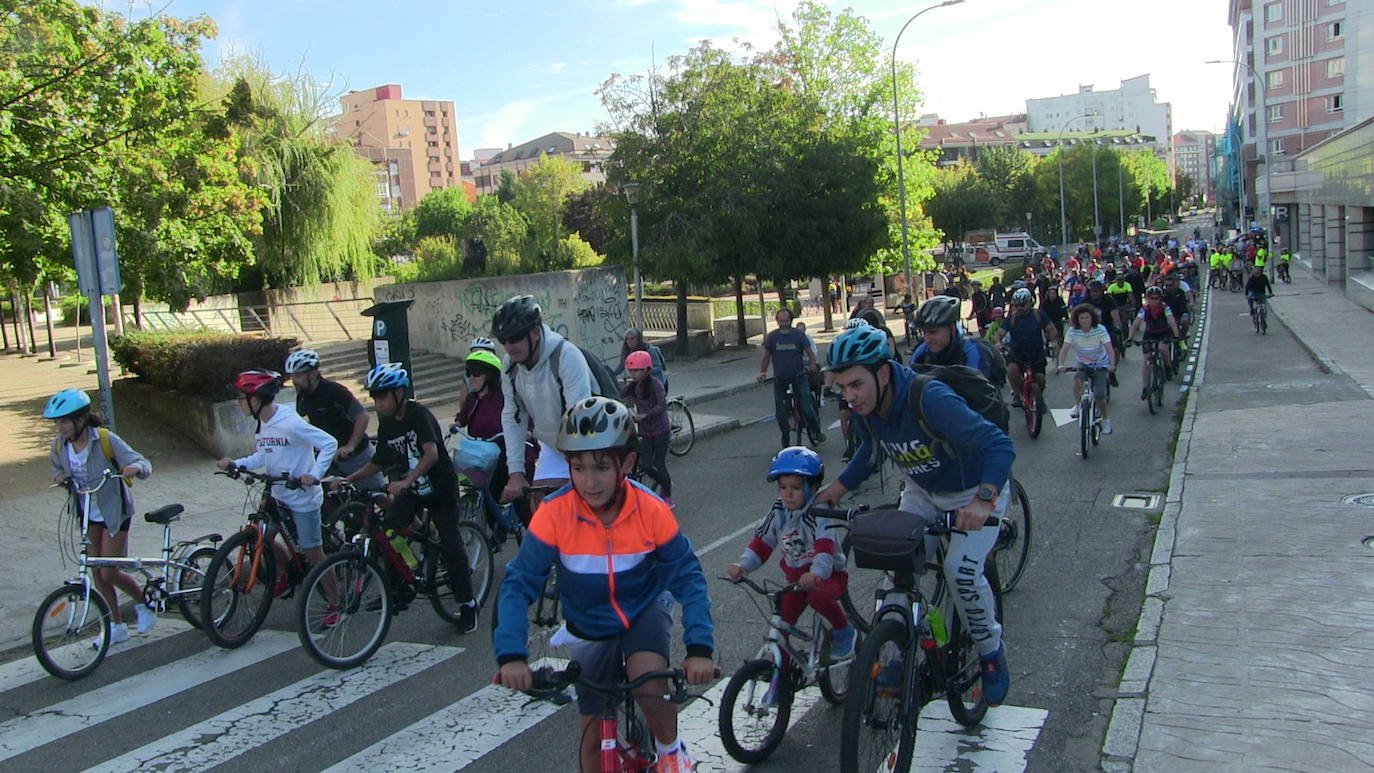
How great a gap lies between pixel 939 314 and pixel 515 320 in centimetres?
302

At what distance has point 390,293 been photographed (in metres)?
24.3

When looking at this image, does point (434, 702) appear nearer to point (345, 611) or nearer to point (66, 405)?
point (345, 611)

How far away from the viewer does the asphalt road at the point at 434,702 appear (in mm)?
4824

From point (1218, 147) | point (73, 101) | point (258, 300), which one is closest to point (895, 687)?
point (73, 101)

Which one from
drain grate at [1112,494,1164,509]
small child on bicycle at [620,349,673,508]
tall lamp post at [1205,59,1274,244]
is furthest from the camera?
tall lamp post at [1205,59,1274,244]

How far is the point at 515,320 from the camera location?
5.46 meters

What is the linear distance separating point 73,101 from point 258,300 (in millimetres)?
17576

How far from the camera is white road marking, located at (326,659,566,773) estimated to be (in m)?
4.85

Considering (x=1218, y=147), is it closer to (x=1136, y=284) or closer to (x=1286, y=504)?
(x=1136, y=284)

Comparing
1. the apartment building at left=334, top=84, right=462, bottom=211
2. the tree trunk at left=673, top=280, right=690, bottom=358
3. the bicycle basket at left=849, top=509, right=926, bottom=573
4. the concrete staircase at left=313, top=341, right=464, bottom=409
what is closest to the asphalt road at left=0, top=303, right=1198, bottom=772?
the bicycle basket at left=849, top=509, right=926, bottom=573

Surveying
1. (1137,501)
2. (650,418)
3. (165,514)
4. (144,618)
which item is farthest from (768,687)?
(1137,501)

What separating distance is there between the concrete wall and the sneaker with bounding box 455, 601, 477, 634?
1558 cm

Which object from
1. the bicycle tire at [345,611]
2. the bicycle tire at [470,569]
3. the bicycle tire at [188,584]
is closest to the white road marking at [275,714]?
the bicycle tire at [345,611]

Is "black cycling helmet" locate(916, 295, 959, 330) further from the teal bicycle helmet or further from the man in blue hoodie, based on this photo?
the teal bicycle helmet
